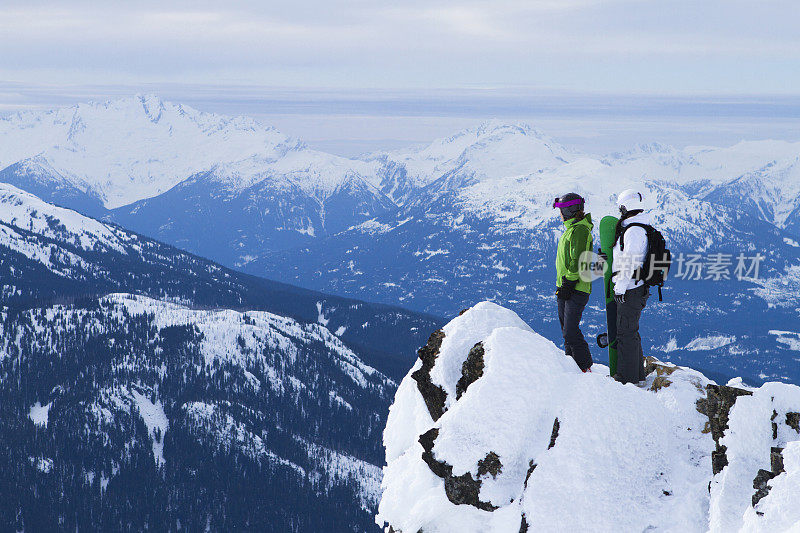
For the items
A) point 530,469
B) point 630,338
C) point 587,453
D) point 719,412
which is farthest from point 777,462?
point 630,338

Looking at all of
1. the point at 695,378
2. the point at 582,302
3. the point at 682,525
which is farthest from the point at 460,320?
the point at 682,525

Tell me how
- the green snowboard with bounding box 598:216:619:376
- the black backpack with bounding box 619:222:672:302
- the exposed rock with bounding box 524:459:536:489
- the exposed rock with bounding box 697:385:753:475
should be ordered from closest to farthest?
1. the exposed rock with bounding box 697:385:753:475
2. the exposed rock with bounding box 524:459:536:489
3. the black backpack with bounding box 619:222:672:302
4. the green snowboard with bounding box 598:216:619:376

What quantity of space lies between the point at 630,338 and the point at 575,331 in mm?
1752

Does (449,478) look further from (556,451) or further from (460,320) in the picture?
(460,320)

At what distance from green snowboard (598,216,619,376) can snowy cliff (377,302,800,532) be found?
4.65ft

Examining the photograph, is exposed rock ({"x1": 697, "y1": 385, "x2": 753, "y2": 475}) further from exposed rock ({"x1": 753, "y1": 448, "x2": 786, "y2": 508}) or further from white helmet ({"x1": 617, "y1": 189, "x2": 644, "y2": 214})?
white helmet ({"x1": 617, "y1": 189, "x2": 644, "y2": 214})

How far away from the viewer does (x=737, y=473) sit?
41.4ft

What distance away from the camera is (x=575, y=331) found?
1838 centimetres

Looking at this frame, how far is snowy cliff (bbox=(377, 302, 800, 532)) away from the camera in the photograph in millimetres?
12828

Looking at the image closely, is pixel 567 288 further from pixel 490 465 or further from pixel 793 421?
pixel 793 421

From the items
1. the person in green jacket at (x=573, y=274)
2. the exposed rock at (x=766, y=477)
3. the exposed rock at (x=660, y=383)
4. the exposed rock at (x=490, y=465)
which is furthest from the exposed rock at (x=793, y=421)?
the exposed rock at (x=490, y=465)

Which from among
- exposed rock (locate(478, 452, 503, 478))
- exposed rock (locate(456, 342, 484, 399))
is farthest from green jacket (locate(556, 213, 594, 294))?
exposed rock (locate(478, 452, 503, 478))

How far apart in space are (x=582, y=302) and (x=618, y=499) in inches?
235

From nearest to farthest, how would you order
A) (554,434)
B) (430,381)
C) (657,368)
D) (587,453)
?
(587,453), (554,434), (657,368), (430,381)
